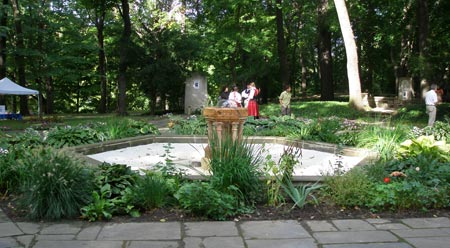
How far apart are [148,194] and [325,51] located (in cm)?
2300

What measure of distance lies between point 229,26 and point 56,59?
34.0 feet

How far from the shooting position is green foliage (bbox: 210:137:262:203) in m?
4.98

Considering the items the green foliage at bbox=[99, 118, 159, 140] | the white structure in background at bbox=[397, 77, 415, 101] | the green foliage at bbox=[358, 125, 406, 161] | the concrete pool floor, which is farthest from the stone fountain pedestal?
the white structure in background at bbox=[397, 77, 415, 101]

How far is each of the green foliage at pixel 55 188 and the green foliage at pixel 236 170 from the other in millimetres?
1458

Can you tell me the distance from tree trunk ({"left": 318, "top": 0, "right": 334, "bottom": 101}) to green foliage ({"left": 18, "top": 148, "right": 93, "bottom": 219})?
824 inches

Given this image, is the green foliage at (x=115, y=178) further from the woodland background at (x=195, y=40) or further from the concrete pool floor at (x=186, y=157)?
the woodland background at (x=195, y=40)

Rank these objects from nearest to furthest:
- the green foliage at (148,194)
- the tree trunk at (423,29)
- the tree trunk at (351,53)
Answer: the green foliage at (148,194) → the tree trunk at (351,53) → the tree trunk at (423,29)

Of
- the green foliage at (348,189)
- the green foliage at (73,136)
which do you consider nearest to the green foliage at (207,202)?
the green foliage at (348,189)

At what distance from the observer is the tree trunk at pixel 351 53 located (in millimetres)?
18797

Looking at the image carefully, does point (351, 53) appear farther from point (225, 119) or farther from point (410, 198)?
point (410, 198)

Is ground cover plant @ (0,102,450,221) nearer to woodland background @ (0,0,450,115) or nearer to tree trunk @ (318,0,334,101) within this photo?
woodland background @ (0,0,450,115)

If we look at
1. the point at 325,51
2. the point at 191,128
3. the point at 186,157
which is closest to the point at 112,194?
the point at 186,157

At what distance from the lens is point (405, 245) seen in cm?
379

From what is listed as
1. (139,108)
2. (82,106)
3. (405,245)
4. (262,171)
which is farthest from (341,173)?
(82,106)
